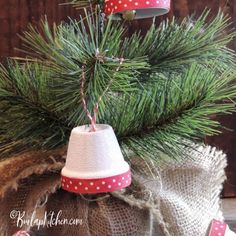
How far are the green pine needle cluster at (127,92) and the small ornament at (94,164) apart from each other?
39 mm

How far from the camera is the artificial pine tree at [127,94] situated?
0.43 metres

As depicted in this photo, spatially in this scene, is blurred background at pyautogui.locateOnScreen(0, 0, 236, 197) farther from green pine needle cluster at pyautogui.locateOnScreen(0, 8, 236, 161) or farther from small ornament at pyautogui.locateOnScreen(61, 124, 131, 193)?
small ornament at pyautogui.locateOnScreen(61, 124, 131, 193)

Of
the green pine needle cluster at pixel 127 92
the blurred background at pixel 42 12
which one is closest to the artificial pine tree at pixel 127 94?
the green pine needle cluster at pixel 127 92

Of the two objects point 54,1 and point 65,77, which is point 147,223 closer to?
point 65,77

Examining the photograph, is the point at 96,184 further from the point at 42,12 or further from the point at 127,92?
the point at 42,12

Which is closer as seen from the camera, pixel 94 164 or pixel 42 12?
pixel 94 164

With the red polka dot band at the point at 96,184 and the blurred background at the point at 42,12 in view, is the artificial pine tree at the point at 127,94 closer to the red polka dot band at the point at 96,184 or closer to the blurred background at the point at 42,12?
the red polka dot band at the point at 96,184

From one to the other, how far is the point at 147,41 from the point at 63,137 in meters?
0.14

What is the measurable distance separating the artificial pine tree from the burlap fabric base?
0.02m

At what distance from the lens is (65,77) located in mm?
423

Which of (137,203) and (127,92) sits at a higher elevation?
(127,92)

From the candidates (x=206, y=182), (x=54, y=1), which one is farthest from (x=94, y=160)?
(x=54, y=1)

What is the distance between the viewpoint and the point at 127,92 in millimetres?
456

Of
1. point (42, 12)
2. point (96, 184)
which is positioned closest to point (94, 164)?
point (96, 184)
